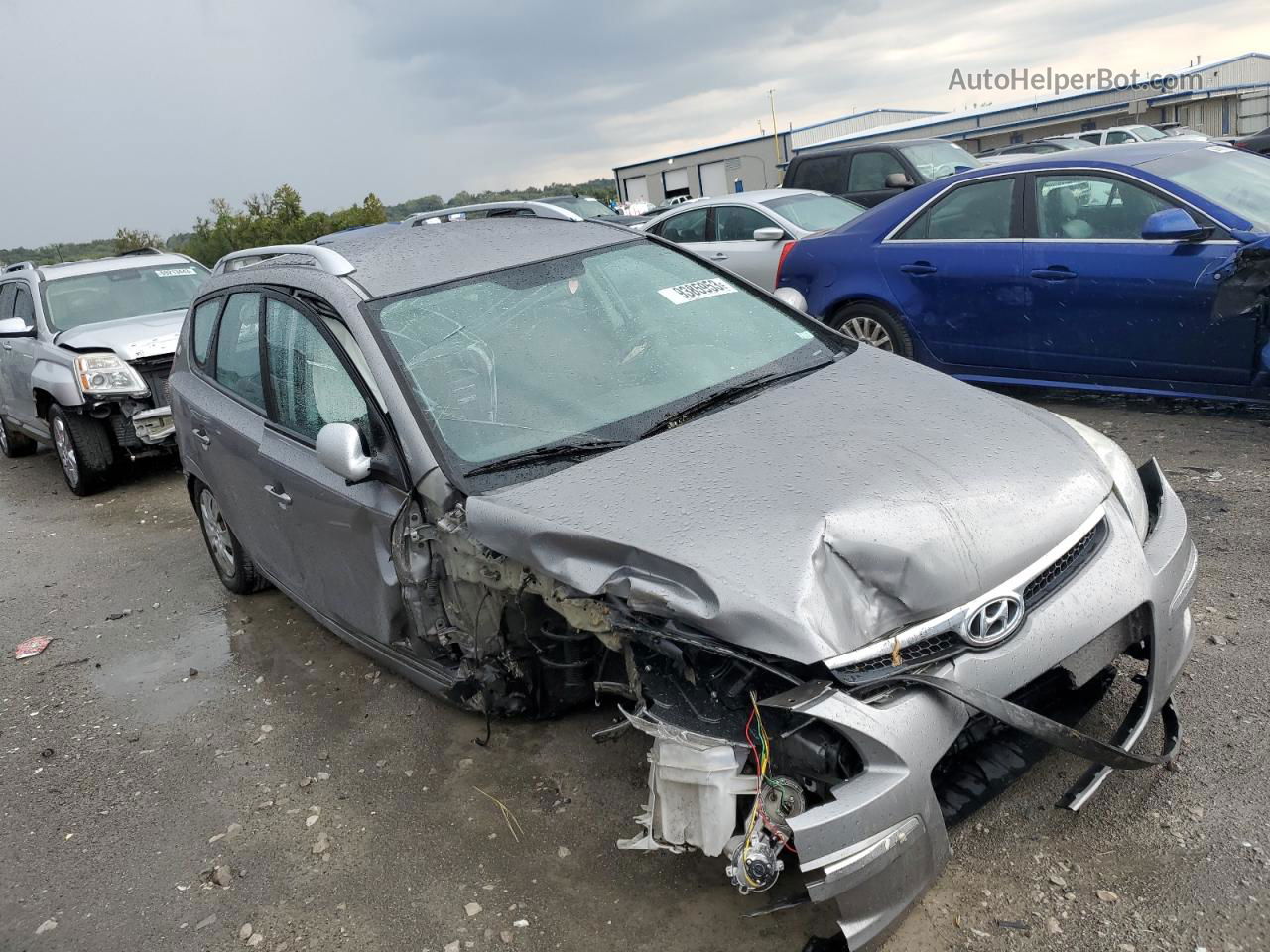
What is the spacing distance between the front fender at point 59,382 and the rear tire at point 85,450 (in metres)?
0.17

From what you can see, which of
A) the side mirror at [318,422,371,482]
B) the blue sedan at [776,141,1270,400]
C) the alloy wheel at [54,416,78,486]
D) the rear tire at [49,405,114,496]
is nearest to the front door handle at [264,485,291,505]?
the side mirror at [318,422,371,482]

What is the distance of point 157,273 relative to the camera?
375 inches

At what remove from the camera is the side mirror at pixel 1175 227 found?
17.6 feet

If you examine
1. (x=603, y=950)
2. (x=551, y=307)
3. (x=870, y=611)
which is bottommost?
(x=603, y=950)

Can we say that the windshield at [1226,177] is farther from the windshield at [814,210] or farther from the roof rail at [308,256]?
the roof rail at [308,256]

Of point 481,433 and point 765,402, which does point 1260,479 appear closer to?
point 765,402

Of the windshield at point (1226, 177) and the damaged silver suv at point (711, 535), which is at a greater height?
the windshield at point (1226, 177)

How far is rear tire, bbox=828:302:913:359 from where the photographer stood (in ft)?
22.7

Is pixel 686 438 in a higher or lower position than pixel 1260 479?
higher

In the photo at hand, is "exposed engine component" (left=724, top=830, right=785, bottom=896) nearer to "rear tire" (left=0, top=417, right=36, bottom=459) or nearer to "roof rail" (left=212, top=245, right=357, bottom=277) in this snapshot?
"roof rail" (left=212, top=245, right=357, bottom=277)

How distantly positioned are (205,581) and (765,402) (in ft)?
13.3

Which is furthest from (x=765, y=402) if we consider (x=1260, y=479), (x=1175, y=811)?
(x=1260, y=479)

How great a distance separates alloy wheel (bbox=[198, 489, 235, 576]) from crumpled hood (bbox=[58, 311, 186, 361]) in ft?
9.25

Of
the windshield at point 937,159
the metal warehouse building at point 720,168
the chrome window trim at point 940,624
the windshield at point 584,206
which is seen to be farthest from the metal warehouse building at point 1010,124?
the chrome window trim at point 940,624
